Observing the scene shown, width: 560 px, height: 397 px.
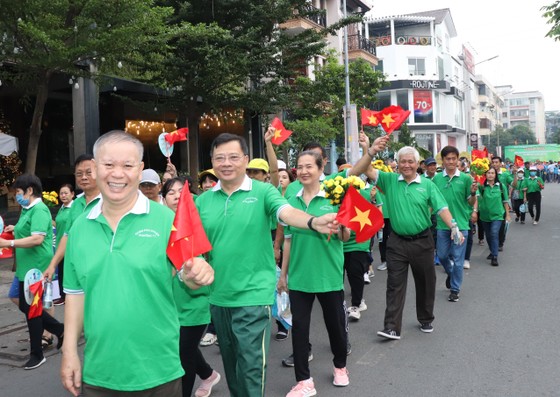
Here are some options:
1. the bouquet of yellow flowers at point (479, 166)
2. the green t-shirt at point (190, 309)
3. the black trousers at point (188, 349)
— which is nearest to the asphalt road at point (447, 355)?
the black trousers at point (188, 349)

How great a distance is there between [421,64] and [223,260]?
49916 millimetres

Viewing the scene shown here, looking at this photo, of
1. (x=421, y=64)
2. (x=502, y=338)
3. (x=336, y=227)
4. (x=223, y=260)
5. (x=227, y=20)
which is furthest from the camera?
(x=421, y=64)

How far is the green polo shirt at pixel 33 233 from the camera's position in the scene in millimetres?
5059

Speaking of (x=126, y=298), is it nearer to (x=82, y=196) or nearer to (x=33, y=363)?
(x=82, y=196)

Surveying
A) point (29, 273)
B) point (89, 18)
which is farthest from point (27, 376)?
point (89, 18)

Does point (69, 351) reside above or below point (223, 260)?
below

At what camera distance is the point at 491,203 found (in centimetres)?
1029

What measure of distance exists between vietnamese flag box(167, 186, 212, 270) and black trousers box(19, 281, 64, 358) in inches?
134

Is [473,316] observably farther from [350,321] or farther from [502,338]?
[350,321]

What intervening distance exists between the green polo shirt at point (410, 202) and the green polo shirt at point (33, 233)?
342 cm

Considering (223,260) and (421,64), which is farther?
(421,64)

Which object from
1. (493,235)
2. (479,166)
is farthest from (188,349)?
(493,235)

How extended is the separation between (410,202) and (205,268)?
3.73 m

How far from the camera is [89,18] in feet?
27.5
